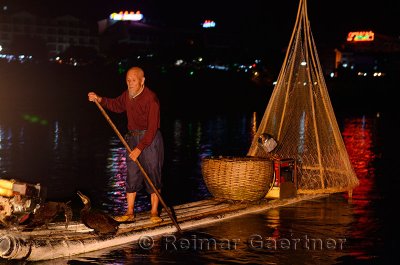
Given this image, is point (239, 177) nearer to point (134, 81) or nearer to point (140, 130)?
point (140, 130)

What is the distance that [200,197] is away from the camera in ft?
38.7

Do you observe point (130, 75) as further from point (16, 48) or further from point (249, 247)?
point (16, 48)

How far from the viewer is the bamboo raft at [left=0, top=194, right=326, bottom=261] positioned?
22.8 feet

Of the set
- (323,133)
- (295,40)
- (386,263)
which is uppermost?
(295,40)

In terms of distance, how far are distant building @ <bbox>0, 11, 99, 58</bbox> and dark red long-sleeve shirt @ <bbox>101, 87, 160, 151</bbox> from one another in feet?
360

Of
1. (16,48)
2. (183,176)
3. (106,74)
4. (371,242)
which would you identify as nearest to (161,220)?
(371,242)

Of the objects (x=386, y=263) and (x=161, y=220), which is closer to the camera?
(x=386, y=263)

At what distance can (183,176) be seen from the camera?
46.7 ft

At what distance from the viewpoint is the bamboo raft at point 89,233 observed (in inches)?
274

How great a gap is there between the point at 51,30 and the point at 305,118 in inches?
4568

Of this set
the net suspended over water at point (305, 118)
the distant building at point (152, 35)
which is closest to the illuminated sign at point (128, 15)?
the distant building at point (152, 35)

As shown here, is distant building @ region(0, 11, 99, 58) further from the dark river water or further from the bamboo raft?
the bamboo raft

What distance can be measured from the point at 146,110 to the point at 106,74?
154ft

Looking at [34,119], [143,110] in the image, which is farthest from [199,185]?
[34,119]
